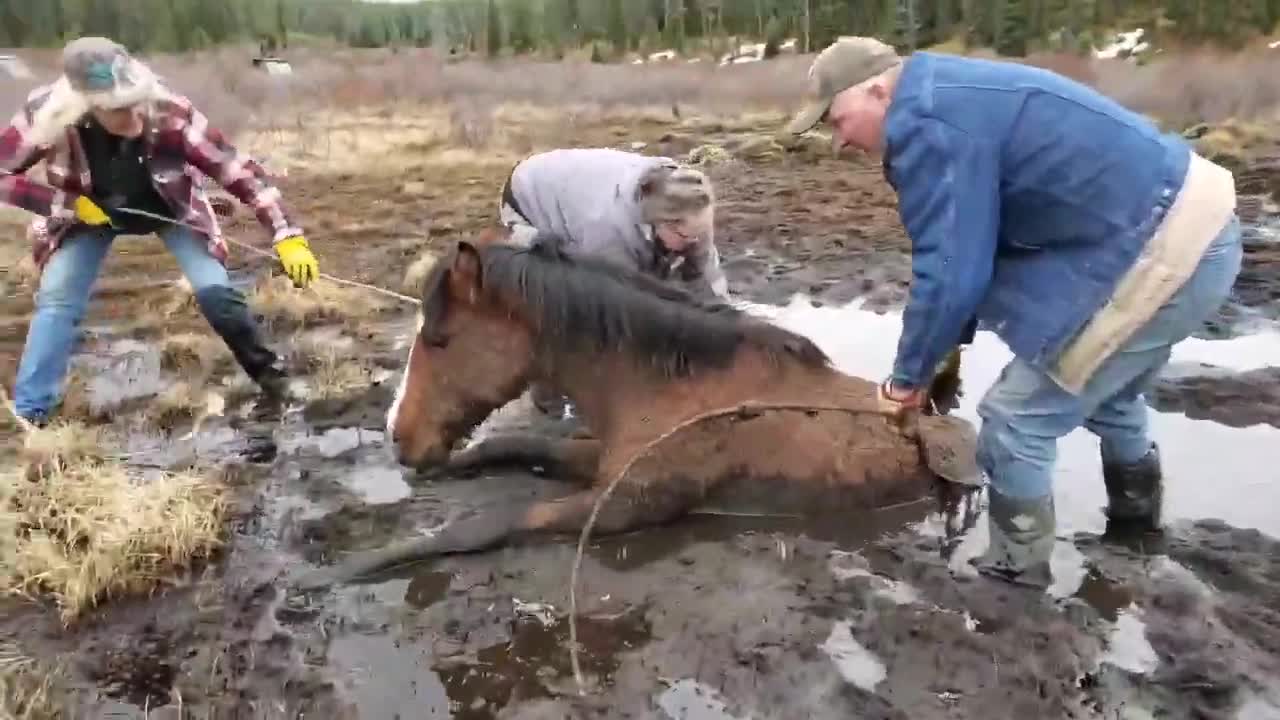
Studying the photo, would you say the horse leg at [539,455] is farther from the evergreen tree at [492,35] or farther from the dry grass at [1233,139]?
the evergreen tree at [492,35]

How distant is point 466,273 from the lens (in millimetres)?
4188

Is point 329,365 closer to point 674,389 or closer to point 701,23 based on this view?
point 674,389

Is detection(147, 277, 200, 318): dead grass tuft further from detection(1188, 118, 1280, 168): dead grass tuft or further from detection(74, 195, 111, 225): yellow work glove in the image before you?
detection(1188, 118, 1280, 168): dead grass tuft

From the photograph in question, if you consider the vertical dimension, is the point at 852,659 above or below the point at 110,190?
below

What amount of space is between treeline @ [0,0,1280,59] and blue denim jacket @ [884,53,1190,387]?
31923 mm

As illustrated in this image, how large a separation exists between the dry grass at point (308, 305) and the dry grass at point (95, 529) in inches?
119

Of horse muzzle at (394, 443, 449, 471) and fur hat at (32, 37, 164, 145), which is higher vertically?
fur hat at (32, 37, 164, 145)

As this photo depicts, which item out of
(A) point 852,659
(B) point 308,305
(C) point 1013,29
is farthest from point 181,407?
(C) point 1013,29

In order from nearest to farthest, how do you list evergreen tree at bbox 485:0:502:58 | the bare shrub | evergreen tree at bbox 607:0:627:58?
the bare shrub
evergreen tree at bbox 607:0:627:58
evergreen tree at bbox 485:0:502:58

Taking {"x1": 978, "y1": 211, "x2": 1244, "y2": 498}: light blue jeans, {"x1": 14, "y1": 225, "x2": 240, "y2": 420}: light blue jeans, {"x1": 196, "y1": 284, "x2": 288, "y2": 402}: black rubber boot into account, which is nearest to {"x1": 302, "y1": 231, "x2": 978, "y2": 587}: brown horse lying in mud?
{"x1": 978, "y1": 211, "x2": 1244, "y2": 498}: light blue jeans

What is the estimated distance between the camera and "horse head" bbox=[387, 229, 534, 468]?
166 inches

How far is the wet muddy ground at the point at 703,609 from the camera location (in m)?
3.14

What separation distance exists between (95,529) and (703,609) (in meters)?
2.55

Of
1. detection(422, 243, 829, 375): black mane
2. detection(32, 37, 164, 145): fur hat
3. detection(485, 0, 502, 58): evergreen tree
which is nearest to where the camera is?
detection(422, 243, 829, 375): black mane
